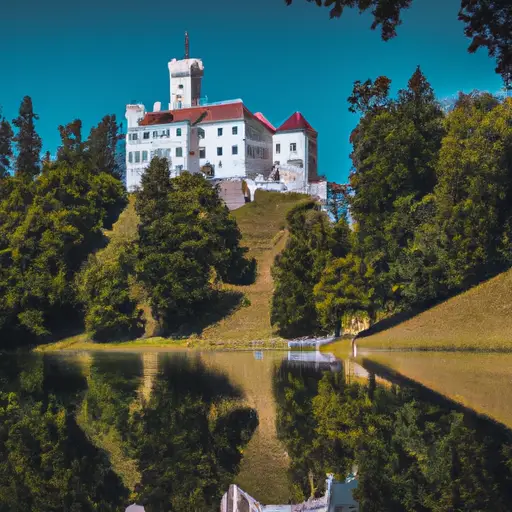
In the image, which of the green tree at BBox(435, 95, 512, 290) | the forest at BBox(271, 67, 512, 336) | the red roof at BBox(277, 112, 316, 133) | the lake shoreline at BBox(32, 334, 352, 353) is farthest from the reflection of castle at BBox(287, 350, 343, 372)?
the red roof at BBox(277, 112, 316, 133)

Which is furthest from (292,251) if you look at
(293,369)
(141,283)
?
(293,369)

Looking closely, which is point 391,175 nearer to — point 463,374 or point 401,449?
point 463,374

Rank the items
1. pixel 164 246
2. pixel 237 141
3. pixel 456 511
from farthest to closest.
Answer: pixel 237 141 < pixel 164 246 < pixel 456 511

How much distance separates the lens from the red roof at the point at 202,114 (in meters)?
95.6

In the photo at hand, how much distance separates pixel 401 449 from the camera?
683 inches

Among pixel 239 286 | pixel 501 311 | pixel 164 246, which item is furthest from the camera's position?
pixel 239 286

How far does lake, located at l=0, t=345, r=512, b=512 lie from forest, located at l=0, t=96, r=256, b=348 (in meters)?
30.7

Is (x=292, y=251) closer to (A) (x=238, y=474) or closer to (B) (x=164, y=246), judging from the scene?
(B) (x=164, y=246)

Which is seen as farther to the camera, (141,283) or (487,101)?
(141,283)

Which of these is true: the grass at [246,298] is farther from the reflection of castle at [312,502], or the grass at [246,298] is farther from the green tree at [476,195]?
the reflection of castle at [312,502]

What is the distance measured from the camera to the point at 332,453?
60.0 ft

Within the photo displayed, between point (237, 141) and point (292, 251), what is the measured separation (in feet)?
121

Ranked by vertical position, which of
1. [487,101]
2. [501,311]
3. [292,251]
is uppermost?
[487,101]

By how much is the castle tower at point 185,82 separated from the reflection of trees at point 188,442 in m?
76.2
